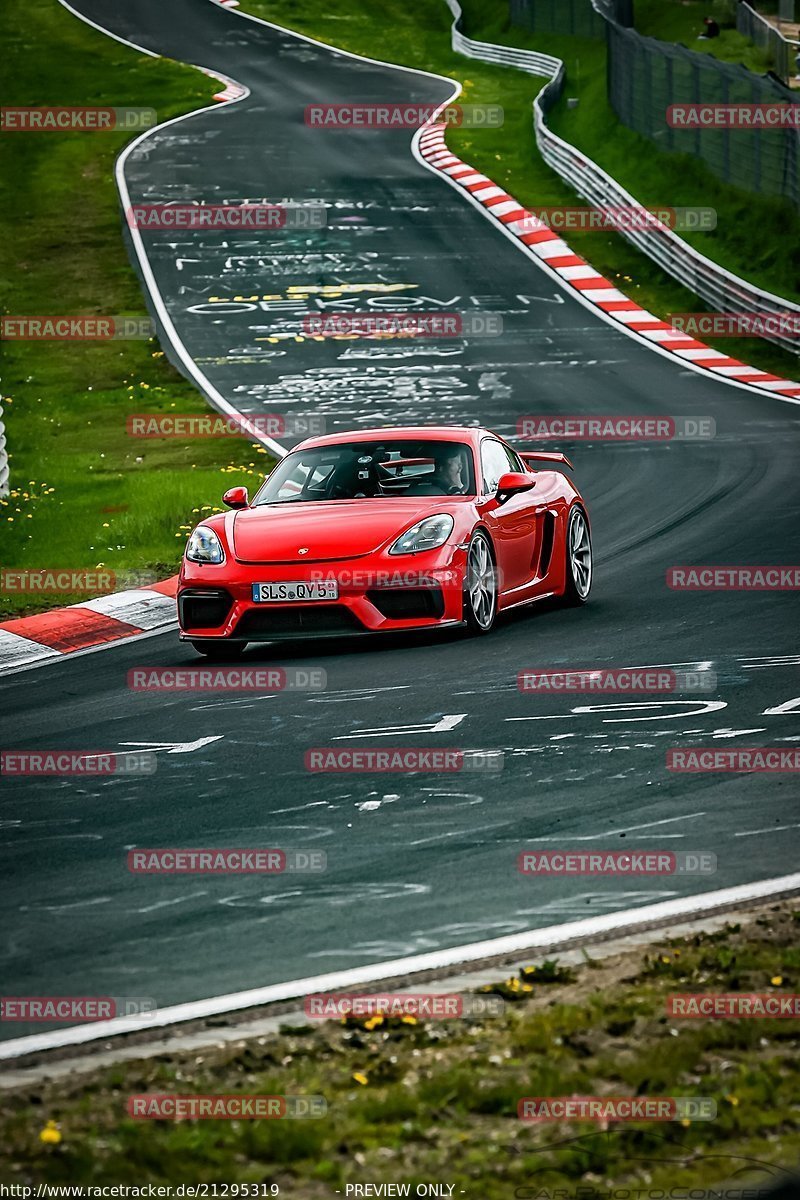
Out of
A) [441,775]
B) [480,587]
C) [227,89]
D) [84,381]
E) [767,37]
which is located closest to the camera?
[441,775]

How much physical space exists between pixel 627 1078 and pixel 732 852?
2.25 metres

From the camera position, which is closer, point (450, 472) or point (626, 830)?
point (626, 830)

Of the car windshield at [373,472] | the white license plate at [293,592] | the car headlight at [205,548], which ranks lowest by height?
the white license plate at [293,592]

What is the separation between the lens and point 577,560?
1304cm

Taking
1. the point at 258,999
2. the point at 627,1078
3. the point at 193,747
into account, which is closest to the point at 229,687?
the point at 193,747

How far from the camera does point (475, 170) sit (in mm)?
37062

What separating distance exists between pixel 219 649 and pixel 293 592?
768mm

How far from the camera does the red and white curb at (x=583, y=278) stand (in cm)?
2420

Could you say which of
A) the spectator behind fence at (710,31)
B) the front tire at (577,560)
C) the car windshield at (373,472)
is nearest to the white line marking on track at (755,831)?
the car windshield at (373,472)

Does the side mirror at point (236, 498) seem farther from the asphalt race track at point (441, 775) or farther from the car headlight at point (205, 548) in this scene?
the asphalt race track at point (441, 775)

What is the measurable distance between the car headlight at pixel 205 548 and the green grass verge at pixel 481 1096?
6.19 meters

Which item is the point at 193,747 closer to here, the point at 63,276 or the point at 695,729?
the point at 695,729

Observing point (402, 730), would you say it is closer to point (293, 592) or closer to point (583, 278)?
point (293, 592)

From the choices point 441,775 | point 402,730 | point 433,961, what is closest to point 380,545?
point 402,730
